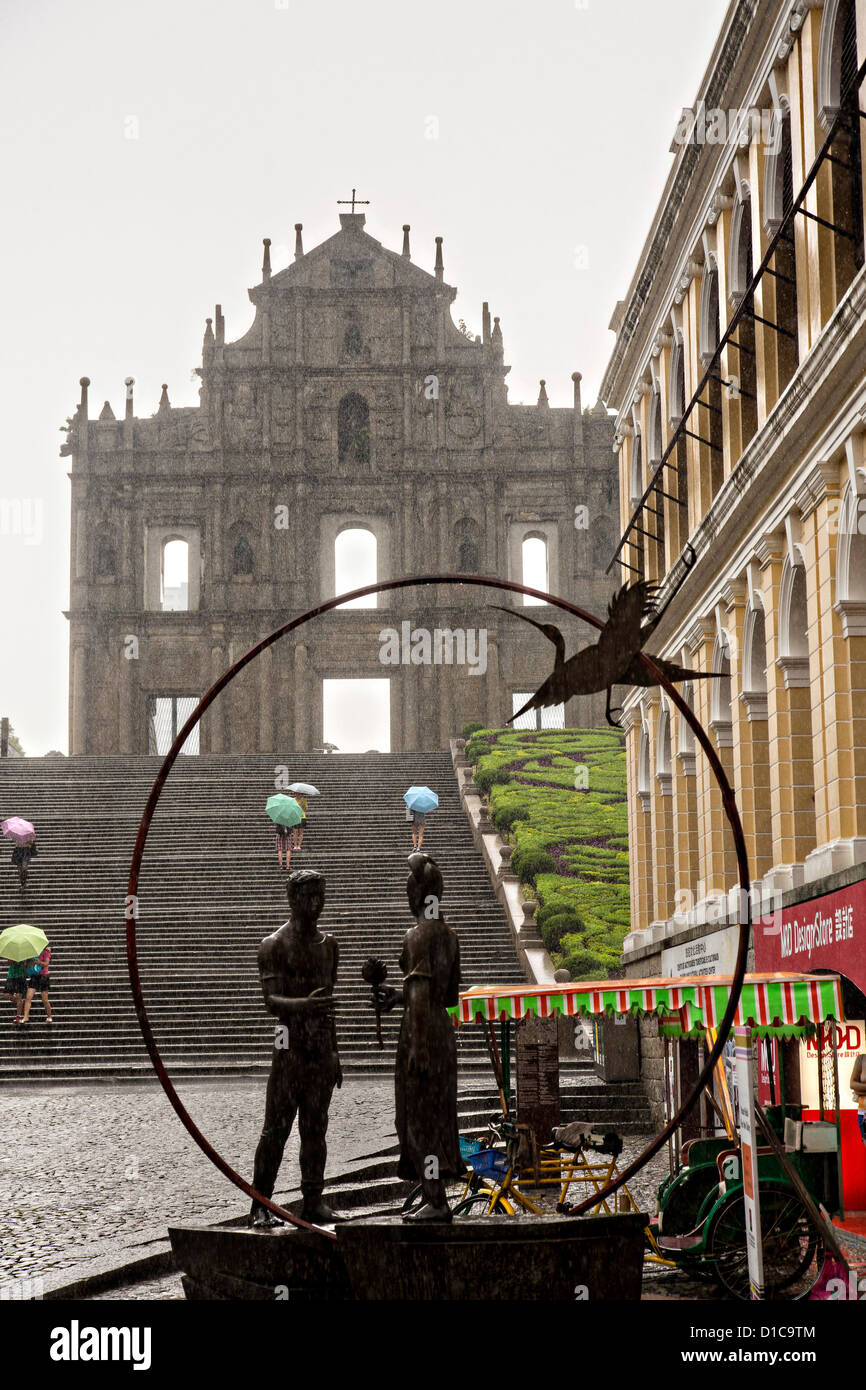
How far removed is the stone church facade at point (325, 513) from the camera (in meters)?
56.3

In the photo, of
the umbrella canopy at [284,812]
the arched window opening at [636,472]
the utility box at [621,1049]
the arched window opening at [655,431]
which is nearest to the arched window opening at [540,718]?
the umbrella canopy at [284,812]

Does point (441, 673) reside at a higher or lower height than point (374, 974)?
higher

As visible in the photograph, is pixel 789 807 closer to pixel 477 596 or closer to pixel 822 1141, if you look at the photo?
pixel 822 1141

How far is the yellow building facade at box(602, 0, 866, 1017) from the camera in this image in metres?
17.5

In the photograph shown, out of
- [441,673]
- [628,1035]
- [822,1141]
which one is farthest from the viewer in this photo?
[441,673]

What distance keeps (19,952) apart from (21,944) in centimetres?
17

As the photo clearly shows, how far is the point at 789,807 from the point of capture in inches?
781

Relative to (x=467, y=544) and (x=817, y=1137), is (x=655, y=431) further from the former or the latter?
(x=467, y=544)

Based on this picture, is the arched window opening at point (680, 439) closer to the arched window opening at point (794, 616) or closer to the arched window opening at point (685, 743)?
the arched window opening at point (685, 743)

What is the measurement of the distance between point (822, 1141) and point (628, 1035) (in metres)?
9.61

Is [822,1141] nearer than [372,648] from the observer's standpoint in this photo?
Yes

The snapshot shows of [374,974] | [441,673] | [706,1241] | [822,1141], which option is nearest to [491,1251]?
[374,974]

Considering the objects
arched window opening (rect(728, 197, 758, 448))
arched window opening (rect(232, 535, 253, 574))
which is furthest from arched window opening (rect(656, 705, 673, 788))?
arched window opening (rect(232, 535, 253, 574))

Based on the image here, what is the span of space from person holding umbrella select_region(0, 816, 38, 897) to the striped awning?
1941 centimetres
